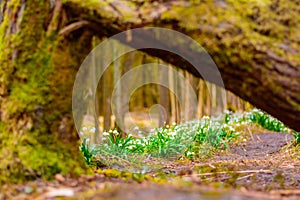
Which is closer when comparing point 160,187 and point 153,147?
point 160,187

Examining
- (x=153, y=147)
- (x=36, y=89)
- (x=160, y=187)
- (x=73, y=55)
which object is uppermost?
(x=73, y=55)

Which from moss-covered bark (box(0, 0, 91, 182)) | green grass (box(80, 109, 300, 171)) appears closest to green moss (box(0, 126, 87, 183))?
moss-covered bark (box(0, 0, 91, 182))

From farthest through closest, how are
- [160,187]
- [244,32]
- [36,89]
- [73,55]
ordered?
1. [73,55]
2. [36,89]
3. [244,32]
4. [160,187]

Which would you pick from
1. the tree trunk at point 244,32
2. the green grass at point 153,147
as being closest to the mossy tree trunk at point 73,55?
the tree trunk at point 244,32

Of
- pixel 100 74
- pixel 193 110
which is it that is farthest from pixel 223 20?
pixel 193 110

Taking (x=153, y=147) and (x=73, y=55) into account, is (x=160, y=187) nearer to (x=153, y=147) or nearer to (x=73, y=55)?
(x=73, y=55)

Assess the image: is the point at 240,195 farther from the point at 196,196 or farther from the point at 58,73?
the point at 58,73

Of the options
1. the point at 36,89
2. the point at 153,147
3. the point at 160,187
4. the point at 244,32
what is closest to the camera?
the point at 160,187

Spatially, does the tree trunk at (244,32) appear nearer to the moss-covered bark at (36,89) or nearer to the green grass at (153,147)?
the moss-covered bark at (36,89)

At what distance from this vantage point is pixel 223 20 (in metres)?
2.66

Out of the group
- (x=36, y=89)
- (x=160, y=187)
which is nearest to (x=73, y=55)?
(x=36, y=89)

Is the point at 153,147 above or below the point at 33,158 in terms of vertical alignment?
below

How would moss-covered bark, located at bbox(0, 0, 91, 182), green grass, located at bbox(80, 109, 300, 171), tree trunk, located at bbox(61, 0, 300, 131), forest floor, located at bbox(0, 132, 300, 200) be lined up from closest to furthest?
forest floor, located at bbox(0, 132, 300, 200), tree trunk, located at bbox(61, 0, 300, 131), moss-covered bark, located at bbox(0, 0, 91, 182), green grass, located at bbox(80, 109, 300, 171)

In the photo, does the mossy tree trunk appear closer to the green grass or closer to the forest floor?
the forest floor
